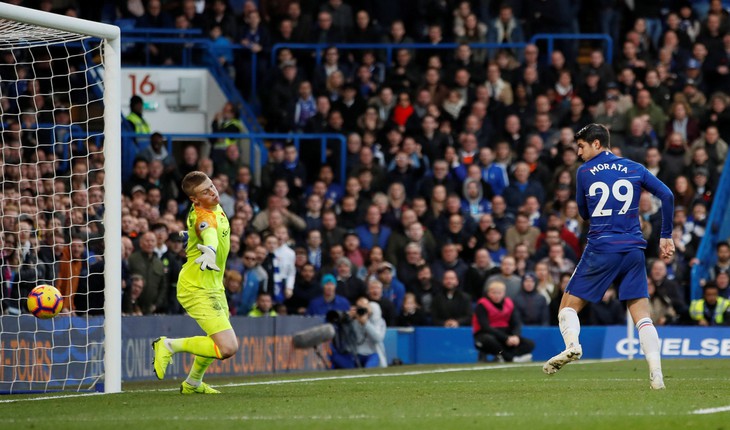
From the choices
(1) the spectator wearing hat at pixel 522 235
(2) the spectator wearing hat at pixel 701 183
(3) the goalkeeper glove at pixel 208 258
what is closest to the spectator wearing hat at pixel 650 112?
(2) the spectator wearing hat at pixel 701 183

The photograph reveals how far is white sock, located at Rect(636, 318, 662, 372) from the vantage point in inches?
445

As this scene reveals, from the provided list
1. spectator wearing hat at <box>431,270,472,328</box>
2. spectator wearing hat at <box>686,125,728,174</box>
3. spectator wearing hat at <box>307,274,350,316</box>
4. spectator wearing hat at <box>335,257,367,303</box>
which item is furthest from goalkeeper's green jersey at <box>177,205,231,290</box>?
spectator wearing hat at <box>686,125,728,174</box>

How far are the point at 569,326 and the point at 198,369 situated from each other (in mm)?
3031

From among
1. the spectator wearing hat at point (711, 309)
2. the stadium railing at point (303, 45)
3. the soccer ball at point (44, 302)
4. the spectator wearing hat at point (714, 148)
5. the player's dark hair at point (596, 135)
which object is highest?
the stadium railing at point (303, 45)

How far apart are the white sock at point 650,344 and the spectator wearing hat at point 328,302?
8707 millimetres

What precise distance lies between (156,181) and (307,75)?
4826 millimetres

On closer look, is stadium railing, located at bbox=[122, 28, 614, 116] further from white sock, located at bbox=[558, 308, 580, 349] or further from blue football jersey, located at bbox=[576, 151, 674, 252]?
white sock, located at bbox=[558, 308, 580, 349]

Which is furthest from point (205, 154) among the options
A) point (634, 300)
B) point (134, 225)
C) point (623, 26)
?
point (634, 300)

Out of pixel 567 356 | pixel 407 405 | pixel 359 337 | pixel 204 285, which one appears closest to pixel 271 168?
pixel 359 337

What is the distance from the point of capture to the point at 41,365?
14422mm

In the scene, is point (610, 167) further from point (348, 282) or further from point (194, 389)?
point (348, 282)

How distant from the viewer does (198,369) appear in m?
11.9

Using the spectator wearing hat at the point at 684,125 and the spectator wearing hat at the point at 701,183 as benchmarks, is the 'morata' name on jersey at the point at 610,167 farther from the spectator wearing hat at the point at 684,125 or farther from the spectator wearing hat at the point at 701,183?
the spectator wearing hat at the point at 684,125

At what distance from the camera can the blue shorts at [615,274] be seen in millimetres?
11414
